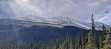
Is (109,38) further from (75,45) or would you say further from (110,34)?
(75,45)

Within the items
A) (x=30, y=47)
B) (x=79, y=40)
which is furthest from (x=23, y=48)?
(x=79, y=40)

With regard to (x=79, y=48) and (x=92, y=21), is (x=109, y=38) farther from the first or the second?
(x=79, y=48)

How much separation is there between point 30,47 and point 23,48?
7544 mm

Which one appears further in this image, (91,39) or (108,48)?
(91,39)

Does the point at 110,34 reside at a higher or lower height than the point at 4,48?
higher

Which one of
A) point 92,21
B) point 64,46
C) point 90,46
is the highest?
point 92,21

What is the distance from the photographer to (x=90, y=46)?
2647cm

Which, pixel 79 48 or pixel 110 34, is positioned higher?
pixel 110 34

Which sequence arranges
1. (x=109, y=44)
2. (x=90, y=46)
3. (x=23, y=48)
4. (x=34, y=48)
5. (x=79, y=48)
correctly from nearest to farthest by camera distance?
(x=109, y=44) < (x=90, y=46) < (x=79, y=48) < (x=34, y=48) < (x=23, y=48)

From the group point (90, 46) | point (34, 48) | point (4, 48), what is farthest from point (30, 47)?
point (90, 46)

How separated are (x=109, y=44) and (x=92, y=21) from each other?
780cm

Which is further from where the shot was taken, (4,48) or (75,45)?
(4,48)

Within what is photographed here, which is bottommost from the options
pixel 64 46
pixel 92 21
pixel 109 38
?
pixel 64 46

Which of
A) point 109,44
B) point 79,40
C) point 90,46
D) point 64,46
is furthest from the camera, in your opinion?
point 64,46
